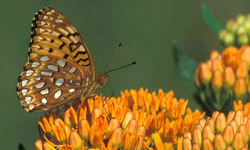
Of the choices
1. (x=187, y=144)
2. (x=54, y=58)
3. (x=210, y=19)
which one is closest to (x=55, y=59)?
(x=54, y=58)

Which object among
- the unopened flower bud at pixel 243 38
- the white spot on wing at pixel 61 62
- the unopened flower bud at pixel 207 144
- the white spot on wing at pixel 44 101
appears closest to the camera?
the unopened flower bud at pixel 207 144

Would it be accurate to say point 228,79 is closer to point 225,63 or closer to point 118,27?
point 225,63

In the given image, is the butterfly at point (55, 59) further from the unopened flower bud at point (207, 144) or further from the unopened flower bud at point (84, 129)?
the unopened flower bud at point (207, 144)

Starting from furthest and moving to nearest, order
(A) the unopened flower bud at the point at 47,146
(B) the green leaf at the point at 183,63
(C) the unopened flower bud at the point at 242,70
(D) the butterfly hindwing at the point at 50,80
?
1. (B) the green leaf at the point at 183,63
2. (C) the unopened flower bud at the point at 242,70
3. (D) the butterfly hindwing at the point at 50,80
4. (A) the unopened flower bud at the point at 47,146

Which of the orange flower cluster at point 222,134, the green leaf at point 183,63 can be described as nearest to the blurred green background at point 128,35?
the green leaf at point 183,63

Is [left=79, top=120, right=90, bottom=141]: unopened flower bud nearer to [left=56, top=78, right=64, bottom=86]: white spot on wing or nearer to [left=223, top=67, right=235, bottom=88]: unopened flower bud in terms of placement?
[left=56, top=78, right=64, bottom=86]: white spot on wing

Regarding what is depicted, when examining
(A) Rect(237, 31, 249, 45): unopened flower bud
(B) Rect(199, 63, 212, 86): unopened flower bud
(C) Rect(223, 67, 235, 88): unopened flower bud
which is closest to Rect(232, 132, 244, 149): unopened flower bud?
(C) Rect(223, 67, 235, 88): unopened flower bud

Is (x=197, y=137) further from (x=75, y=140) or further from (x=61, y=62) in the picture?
(x=61, y=62)
